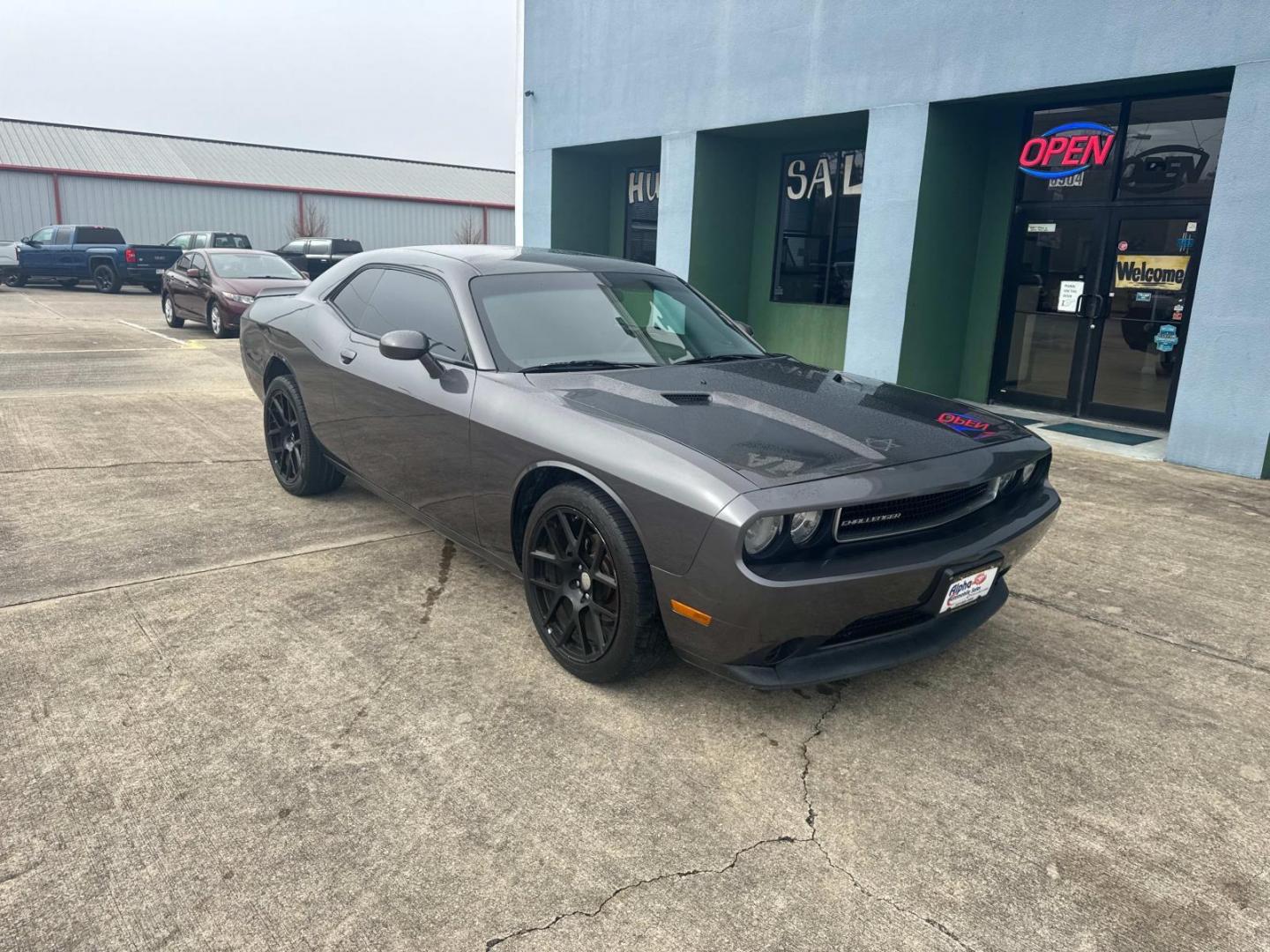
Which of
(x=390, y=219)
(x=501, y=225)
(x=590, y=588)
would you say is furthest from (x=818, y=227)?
(x=501, y=225)

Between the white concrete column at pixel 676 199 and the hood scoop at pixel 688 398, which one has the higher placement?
the white concrete column at pixel 676 199

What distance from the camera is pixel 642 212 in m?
13.8

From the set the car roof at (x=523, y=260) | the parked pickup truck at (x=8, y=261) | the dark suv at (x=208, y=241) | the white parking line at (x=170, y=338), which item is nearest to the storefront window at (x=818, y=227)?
the car roof at (x=523, y=260)

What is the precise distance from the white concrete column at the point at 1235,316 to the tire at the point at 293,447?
6.51 meters

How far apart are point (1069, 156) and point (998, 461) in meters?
6.89

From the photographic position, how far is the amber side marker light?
2.76 metres

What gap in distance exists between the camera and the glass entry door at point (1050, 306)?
28.8 feet

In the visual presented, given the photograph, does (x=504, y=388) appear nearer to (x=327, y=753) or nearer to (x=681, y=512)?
(x=681, y=512)

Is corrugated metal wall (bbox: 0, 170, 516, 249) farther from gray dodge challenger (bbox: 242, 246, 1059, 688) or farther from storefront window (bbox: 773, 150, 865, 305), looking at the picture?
gray dodge challenger (bbox: 242, 246, 1059, 688)

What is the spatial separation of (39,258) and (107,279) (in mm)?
2319

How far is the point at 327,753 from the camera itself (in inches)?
112

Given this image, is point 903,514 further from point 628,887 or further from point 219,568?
point 219,568

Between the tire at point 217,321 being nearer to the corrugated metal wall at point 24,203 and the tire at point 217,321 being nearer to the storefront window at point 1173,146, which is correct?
the storefront window at point 1173,146

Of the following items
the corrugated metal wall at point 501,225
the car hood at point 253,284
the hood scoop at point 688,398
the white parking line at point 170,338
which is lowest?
the white parking line at point 170,338
